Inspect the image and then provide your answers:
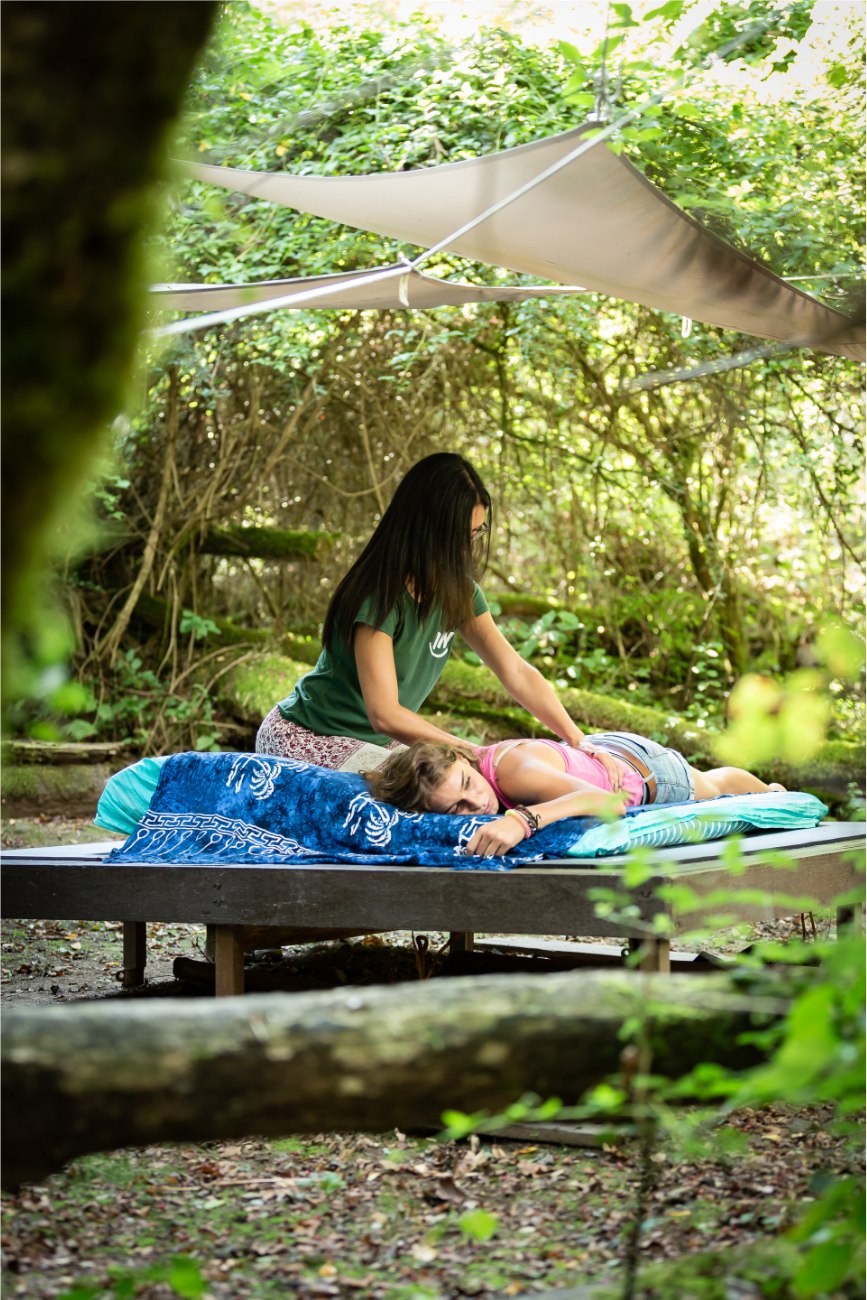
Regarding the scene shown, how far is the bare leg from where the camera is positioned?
355 cm

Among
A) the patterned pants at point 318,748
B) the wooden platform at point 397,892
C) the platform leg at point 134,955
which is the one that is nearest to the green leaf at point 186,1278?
the wooden platform at point 397,892

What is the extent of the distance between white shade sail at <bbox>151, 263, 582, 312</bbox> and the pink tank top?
1.26m

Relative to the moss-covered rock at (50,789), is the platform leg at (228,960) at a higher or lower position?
higher

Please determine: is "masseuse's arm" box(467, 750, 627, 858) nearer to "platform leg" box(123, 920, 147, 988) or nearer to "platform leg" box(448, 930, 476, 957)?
"platform leg" box(448, 930, 476, 957)

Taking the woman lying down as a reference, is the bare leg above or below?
below

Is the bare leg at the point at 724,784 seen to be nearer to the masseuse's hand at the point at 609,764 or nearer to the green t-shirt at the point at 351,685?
the masseuse's hand at the point at 609,764

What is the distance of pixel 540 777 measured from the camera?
2883mm

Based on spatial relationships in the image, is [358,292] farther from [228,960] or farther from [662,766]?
[228,960]

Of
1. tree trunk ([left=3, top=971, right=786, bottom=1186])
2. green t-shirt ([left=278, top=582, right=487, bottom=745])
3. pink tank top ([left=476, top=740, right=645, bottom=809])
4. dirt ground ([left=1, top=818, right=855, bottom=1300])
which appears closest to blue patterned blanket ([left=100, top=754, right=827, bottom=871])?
pink tank top ([left=476, top=740, right=645, bottom=809])

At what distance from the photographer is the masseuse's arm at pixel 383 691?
9.92ft

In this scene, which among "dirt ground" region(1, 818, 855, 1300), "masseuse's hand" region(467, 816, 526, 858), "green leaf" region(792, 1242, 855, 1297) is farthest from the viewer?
"masseuse's hand" region(467, 816, 526, 858)

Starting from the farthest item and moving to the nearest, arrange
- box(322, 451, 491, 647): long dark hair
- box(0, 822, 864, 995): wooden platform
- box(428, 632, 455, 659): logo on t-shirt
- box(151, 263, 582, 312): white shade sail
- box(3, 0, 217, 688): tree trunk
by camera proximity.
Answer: box(151, 263, 582, 312): white shade sail < box(428, 632, 455, 659): logo on t-shirt < box(322, 451, 491, 647): long dark hair < box(0, 822, 864, 995): wooden platform < box(3, 0, 217, 688): tree trunk

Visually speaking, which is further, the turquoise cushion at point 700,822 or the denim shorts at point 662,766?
the denim shorts at point 662,766

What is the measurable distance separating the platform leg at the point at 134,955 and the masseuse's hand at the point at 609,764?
1.30 m
